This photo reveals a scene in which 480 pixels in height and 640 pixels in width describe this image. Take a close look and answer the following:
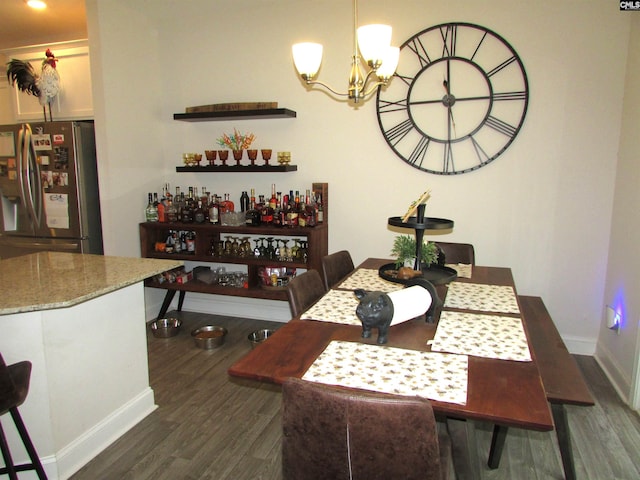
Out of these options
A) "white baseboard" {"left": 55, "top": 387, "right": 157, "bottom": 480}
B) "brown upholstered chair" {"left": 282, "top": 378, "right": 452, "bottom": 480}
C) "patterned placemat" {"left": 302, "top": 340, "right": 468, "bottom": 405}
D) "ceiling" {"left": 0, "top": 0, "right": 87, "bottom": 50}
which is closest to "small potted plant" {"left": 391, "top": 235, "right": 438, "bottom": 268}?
"patterned placemat" {"left": 302, "top": 340, "right": 468, "bottom": 405}

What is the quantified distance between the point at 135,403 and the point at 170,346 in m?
1.01

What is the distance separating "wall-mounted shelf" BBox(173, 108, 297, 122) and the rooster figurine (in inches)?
41.4

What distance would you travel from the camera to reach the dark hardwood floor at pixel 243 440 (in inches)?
78.8

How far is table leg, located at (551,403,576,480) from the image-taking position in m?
1.67

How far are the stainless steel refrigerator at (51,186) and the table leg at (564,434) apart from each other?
3401 millimetres

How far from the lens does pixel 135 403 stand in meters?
2.38

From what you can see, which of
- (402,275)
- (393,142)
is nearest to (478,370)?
(402,275)

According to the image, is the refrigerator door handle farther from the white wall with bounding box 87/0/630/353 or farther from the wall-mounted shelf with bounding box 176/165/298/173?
the wall-mounted shelf with bounding box 176/165/298/173

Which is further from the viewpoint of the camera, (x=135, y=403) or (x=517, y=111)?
(x=517, y=111)

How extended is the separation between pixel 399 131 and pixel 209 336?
2.20m

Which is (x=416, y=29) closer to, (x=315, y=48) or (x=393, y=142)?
(x=393, y=142)

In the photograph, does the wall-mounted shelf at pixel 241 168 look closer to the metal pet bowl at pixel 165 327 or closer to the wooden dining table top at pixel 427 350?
the metal pet bowl at pixel 165 327

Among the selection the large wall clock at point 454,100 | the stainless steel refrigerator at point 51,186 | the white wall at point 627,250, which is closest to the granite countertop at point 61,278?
the stainless steel refrigerator at point 51,186

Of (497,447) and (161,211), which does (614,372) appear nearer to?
(497,447)
